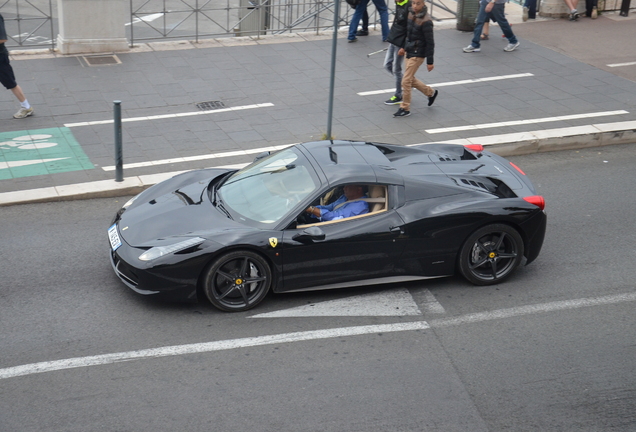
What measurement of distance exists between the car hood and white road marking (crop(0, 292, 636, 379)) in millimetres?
1020

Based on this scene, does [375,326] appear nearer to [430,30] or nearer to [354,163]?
[354,163]

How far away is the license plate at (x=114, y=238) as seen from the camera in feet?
23.2

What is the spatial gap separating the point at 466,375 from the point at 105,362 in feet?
9.78

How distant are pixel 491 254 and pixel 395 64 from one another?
5759 mm

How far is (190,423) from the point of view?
552cm

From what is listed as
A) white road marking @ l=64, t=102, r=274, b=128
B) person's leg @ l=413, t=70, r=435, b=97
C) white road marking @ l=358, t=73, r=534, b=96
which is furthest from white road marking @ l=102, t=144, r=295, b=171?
white road marking @ l=358, t=73, r=534, b=96

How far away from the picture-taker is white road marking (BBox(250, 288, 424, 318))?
7039mm

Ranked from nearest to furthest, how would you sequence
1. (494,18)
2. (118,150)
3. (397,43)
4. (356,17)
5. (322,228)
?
(322,228)
(118,150)
(397,43)
(494,18)
(356,17)


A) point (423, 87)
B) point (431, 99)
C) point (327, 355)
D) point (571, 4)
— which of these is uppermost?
point (571, 4)

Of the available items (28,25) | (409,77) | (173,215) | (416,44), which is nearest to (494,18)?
(416,44)

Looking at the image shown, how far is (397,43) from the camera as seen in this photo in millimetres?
12180

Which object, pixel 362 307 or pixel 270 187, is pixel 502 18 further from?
pixel 362 307

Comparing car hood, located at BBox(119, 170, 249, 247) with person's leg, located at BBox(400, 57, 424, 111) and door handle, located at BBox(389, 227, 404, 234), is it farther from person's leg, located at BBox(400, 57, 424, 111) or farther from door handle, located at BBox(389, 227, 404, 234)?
person's leg, located at BBox(400, 57, 424, 111)

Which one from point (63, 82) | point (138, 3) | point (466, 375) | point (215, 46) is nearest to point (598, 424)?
point (466, 375)
